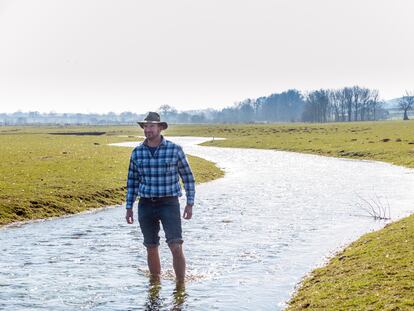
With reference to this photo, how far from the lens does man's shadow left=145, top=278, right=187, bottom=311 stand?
459 inches

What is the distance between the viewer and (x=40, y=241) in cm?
1878

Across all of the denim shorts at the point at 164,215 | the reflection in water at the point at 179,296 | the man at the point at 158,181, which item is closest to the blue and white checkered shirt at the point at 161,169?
the man at the point at 158,181

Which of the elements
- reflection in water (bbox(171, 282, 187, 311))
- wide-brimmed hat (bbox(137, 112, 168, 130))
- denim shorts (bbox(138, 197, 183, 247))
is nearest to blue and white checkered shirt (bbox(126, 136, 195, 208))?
denim shorts (bbox(138, 197, 183, 247))

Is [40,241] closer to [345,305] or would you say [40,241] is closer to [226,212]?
[226,212]

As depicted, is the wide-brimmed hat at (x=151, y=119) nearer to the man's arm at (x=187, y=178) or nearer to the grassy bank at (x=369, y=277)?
the man's arm at (x=187, y=178)

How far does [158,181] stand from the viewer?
39.9ft

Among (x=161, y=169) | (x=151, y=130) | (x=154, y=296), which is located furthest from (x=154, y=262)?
(x=151, y=130)

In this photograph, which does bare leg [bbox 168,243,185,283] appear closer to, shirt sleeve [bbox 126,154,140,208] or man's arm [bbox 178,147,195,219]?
man's arm [bbox 178,147,195,219]

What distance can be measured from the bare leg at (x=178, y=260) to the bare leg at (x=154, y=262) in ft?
1.63

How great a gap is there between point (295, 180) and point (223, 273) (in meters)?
27.5

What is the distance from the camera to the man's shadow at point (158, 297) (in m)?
11.6

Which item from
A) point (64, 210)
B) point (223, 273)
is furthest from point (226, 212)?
point (223, 273)

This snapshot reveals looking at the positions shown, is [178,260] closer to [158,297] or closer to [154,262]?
[154,262]

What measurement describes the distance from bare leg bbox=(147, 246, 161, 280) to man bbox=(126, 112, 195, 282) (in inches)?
21.5
